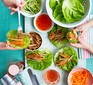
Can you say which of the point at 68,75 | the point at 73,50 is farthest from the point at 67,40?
the point at 68,75

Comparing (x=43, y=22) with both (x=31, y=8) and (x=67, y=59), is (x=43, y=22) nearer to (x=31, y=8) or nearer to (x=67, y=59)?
(x=31, y=8)

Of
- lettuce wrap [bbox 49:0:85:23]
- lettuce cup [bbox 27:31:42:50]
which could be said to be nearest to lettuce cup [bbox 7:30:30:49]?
lettuce cup [bbox 27:31:42:50]

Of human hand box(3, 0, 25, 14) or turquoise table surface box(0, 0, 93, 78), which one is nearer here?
human hand box(3, 0, 25, 14)

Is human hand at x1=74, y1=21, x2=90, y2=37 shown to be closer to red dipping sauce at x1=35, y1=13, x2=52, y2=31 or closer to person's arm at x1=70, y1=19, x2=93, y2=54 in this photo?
person's arm at x1=70, y1=19, x2=93, y2=54

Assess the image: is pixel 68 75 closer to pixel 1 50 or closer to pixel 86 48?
pixel 86 48

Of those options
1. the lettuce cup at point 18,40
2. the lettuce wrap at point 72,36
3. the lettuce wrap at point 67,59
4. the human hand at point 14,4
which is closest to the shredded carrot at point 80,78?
the lettuce wrap at point 67,59

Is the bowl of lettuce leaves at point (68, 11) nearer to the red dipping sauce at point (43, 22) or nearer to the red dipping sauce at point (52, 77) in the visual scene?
the red dipping sauce at point (43, 22)
